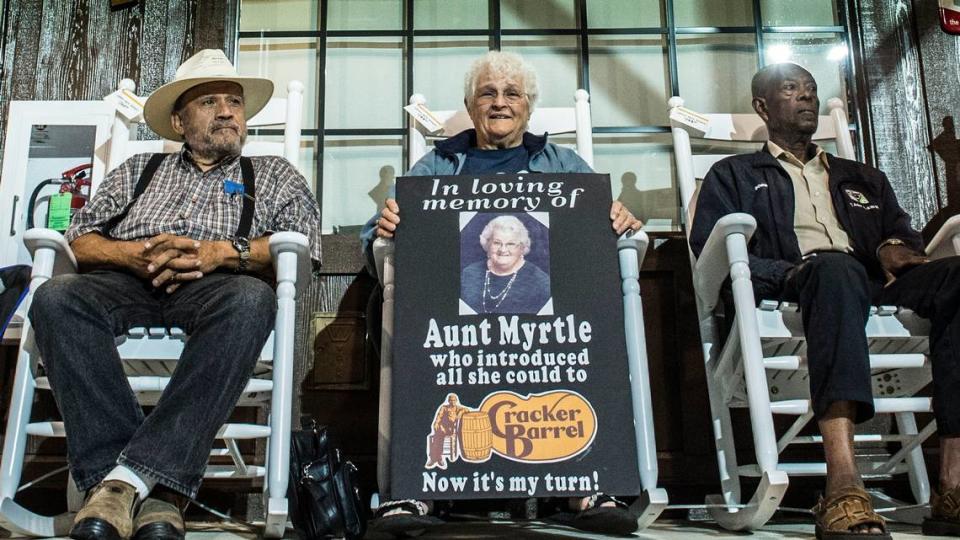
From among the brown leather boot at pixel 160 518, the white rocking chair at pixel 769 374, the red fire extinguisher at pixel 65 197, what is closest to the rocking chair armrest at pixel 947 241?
the white rocking chair at pixel 769 374

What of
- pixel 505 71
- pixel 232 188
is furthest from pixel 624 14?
pixel 232 188

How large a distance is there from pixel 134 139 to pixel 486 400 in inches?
57.9

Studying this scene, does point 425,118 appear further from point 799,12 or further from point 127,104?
point 799,12

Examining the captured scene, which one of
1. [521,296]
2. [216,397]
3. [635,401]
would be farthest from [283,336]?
[635,401]

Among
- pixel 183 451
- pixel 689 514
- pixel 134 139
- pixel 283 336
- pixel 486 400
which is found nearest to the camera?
pixel 183 451

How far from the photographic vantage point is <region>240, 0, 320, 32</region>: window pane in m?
2.94

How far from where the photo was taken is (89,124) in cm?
271

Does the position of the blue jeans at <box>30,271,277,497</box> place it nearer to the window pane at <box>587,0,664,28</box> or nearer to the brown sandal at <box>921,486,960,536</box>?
the brown sandal at <box>921,486,960,536</box>

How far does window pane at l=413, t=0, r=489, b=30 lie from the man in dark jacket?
0.89 meters

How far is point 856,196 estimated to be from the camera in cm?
238

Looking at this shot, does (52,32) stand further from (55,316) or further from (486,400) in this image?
(486,400)

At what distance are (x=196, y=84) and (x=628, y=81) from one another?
4.24 ft

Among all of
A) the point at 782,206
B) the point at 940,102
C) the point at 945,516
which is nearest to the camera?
the point at 945,516

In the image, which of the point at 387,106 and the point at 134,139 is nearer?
the point at 134,139
